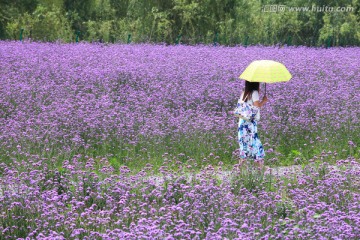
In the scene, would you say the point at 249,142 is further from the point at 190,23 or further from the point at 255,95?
the point at 190,23

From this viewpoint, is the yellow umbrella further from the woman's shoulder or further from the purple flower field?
the purple flower field

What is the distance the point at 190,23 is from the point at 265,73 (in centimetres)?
2086

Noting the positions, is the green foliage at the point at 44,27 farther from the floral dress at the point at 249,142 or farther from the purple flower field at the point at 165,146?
the floral dress at the point at 249,142

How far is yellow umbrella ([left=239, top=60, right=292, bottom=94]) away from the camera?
786 cm

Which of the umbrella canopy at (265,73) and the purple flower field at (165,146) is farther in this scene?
the umbrella canopy at (265,73)

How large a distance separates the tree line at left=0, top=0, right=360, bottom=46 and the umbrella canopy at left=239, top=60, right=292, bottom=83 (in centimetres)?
1827

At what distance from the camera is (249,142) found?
27.1 feet

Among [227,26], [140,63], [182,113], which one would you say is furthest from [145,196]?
[227,26]

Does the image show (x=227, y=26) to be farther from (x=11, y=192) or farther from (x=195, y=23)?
(x=11, y=192)

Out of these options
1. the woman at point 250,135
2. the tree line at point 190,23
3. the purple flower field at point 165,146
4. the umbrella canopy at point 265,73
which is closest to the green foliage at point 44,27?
the tree line at point 190,23

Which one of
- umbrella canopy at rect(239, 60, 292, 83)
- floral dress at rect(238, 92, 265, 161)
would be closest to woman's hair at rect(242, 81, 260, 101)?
umbrella canopy at rect(239, 60, 292, 83)

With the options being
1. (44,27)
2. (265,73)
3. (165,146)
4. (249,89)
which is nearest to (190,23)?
(44,27)

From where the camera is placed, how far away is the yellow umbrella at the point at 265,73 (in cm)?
786

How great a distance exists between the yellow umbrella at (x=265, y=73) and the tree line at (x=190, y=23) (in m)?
18.3
